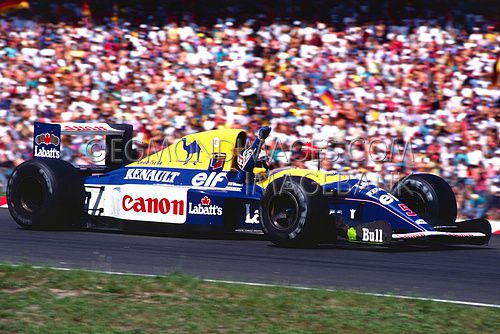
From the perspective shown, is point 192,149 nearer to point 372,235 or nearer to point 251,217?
point 251,217

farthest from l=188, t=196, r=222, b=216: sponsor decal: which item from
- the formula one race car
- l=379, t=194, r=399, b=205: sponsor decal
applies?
l=379, t=194, r=399, b=205: sponsor decal

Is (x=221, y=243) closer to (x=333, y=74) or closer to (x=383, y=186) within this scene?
(x=383, y=186)

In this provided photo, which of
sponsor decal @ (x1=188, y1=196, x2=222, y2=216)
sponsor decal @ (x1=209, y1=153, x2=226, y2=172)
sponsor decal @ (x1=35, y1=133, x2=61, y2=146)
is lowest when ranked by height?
sponsor decal @ (x1=188, y1=196, x2=222, y2=216)

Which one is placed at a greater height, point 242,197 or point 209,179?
point 209,179

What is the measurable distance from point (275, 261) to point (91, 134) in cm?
384

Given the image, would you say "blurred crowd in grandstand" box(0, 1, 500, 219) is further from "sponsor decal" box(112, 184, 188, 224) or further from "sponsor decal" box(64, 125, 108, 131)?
"sponsor decal" box(112, 184, 188, 224)

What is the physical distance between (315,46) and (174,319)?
11.7 meters

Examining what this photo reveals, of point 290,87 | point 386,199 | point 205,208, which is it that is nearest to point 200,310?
point 386,199

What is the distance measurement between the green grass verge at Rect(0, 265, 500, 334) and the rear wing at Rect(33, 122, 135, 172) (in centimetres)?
454

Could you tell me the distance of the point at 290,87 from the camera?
53.2ft

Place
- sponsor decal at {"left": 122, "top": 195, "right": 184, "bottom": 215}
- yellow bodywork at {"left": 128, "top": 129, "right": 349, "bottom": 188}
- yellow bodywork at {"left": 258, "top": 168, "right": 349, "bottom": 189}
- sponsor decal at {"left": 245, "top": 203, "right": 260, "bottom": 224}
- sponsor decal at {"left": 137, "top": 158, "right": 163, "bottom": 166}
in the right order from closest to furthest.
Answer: yellow bodywork at {"left": 258, "top": 168, "right": 349, "bottom": 189} < sponsor decal at {"left": 245, "top": 203, "right": 260, "bottom": 224} < yellow bodywork at {"left": 128, "top": 129, "right": 349, "bottom": 188} < sponsor decal at {"left": 122, "top": 195, "right": 184, "bottom": 215} < sponsor decal at {"left": 137, "top": 158, "right": 163, "bottom": 166}

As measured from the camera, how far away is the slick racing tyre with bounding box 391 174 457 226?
34.2 feet

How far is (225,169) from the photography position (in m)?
10.5

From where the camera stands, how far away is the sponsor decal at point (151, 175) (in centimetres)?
1072
